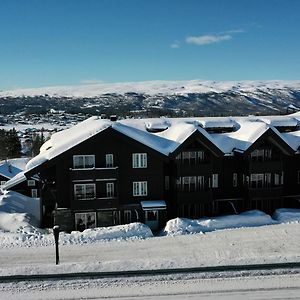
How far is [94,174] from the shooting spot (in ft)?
107

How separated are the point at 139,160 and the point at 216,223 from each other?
296 inches

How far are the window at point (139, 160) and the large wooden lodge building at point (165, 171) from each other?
77 mm

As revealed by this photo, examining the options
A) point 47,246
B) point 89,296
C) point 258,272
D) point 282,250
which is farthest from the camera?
point 47,246

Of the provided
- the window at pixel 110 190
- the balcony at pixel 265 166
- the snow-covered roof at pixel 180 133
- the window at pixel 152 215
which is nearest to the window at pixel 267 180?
the balcony at pixel 265 166

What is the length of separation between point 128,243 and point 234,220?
30.6 feet

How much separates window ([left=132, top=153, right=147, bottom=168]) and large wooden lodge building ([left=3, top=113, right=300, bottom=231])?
0.25 feet

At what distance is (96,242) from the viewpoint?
27.8 m

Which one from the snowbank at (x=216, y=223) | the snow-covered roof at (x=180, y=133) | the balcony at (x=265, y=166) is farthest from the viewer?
the balcony at (x=265, y=166)

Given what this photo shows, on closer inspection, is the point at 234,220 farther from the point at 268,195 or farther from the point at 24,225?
the point at 24,225

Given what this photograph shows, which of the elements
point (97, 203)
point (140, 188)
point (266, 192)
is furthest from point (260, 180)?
point (97, 203)

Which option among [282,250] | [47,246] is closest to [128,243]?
[47,246]

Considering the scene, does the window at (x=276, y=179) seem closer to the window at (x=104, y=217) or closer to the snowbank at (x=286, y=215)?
the snowbank at (x=286, y=215)

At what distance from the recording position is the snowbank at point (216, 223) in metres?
30.7

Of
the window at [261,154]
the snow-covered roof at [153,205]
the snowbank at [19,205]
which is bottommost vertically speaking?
the snowbank at [19,205]
